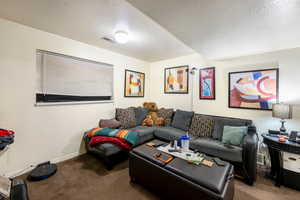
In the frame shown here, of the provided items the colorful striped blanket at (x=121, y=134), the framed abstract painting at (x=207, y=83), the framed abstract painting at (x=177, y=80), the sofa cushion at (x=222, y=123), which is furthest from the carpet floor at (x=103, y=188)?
the framed abstract painting at (x=177, y=80)

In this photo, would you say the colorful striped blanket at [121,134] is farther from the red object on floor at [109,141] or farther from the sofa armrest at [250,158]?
the sofa armrest at [250,158]

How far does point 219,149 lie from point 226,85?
1.54 m

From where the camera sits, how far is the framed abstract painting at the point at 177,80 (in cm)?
360

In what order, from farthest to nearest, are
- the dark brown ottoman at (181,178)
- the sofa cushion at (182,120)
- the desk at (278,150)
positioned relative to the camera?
the sofa cushion at (182,120)
the desk at (278,150)
the dark brown ottoman at (181,178)

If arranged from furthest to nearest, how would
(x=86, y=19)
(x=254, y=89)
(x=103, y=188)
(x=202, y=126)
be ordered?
(x=202, y=126) → (x=254, y=89) → (x=86, y=19) → (x=103, y=188)

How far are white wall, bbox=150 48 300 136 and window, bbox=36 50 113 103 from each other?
5.75ft

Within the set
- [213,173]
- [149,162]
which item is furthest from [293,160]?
[149,162]

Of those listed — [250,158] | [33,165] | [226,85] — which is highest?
[226,85]

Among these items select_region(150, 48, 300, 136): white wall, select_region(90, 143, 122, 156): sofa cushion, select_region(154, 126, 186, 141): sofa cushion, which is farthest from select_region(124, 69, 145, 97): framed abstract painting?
select_region(90, 143, 122, 156): sofa cushion

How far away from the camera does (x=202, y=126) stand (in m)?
2.78

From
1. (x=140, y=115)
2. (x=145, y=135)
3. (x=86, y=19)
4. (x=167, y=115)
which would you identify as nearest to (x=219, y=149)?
(x=145, y=135)

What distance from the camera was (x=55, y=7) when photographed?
166cm

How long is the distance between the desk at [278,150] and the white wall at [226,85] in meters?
0.67

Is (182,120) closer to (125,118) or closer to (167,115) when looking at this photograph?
(167,115)
